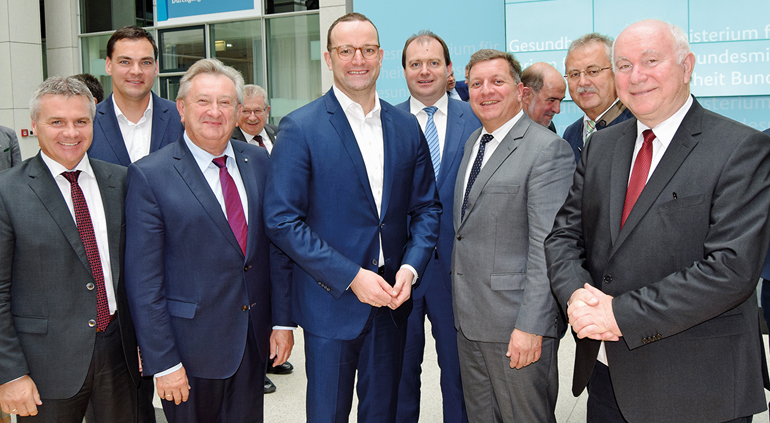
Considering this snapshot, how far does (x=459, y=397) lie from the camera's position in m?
2.94

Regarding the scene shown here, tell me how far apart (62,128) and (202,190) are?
1.95 feet

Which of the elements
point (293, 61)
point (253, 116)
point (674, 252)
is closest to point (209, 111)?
point (674, 252)

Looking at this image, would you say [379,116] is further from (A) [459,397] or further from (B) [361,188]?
(A) [459,397]

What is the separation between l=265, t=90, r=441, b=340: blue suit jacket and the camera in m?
2.22

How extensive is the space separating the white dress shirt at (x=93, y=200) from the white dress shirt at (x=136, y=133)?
0.72 m

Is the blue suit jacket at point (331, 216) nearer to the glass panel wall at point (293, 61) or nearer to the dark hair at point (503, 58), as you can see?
the dark hair at point (503, 58)

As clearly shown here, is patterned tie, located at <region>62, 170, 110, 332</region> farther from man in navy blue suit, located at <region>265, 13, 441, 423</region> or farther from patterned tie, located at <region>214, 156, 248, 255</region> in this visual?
man in navy blue suit, located at <region>265, 13, 441, 423</region>

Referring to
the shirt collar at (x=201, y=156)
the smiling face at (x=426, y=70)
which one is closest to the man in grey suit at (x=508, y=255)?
the smiling face at (x=426, y=70)

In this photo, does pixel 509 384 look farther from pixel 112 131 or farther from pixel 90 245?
pixel 112 131

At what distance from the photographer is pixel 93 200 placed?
230 centimetres

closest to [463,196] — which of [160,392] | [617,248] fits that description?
[617,248]

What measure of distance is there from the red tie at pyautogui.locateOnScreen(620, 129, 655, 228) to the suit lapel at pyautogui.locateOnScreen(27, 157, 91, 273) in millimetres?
1964

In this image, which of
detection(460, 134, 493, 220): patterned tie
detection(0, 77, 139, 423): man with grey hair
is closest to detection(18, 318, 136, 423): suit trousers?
detection(0, 77, 139, 423): man with grey hair

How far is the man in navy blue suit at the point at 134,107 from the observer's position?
299cm
